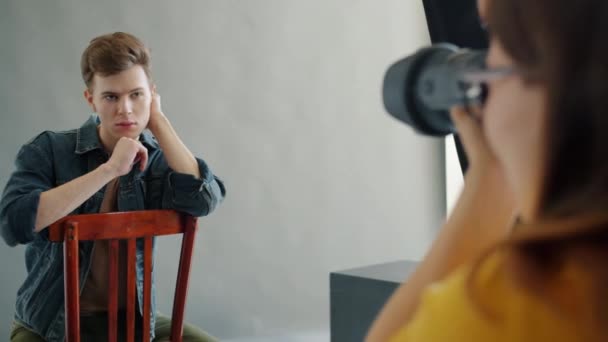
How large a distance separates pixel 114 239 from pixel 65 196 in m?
0.15

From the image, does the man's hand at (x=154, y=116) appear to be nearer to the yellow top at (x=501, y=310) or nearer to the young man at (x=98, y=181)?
the young man at (x=98, y=181)

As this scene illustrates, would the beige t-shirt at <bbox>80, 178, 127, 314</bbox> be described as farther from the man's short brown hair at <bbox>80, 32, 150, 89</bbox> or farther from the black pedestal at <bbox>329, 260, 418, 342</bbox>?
the black pedestal at <bbox>329, 260, 418, 342</bbox>

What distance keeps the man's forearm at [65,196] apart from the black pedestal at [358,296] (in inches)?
23.9

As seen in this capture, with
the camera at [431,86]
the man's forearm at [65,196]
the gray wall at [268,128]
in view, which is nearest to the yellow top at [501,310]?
the camera at [431,86]

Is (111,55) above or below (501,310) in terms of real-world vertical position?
above

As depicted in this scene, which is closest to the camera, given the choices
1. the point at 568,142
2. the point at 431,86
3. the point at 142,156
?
the point at 568,142

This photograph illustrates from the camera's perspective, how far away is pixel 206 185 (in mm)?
1562

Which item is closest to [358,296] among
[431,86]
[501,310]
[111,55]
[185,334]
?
[185,334]

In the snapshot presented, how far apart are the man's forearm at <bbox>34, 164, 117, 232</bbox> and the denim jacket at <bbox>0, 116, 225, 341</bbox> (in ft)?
0.05

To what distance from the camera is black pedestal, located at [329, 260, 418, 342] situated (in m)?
1.59

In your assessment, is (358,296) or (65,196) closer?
(65,196)

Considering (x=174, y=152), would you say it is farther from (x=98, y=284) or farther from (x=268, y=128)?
(x=268, y=128)

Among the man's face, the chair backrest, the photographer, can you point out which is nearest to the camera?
the photographer

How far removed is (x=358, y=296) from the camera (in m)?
1.65
